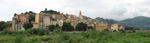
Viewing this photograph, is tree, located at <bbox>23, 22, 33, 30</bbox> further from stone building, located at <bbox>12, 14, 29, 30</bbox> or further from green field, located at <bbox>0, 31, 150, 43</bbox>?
green field, located at <bbox>0, 31, 150, 43</bbox>

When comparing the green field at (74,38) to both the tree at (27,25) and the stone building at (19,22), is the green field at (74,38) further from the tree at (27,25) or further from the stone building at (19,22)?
the stone building at (19,22)

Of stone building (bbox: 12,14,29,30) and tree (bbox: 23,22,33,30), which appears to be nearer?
tree (bbox: 23,22,33,30)

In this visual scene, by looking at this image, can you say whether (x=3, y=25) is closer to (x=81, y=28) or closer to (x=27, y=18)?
(x=27, y=18)

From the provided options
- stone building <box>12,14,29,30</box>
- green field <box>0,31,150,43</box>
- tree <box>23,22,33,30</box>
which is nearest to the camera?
green field <box>0,31,150,43</box>

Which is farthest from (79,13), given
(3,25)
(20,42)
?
(20,42)

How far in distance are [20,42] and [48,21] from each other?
41983 mm

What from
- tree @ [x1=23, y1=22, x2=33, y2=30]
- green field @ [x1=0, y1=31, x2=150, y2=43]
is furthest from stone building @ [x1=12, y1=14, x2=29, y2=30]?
green field @ [x1=0, y1=31, x2=150, y2=43]

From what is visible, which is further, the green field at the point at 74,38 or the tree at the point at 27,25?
the tree at the point at 27,25

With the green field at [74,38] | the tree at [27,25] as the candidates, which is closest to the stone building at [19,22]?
the tree at [27,25]

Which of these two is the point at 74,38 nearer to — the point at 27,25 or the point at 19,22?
the point at 27,25

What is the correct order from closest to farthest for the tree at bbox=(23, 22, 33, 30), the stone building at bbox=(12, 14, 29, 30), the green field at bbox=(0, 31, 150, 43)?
the green field at bbox=(0, 31, 150, 43), the tree at bbox=(23, 22, 33, 30), the stone building at bbox=(12, 14, 29, 30)

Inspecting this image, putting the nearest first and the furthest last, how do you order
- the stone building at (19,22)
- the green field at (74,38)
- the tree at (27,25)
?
the green field at (74,38) < the tree at (27,25) < the stone building at (19,22)

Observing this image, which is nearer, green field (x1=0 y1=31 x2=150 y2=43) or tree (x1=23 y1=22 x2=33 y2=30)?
green field (x1=0 y1=31 x2=150 y2=43)

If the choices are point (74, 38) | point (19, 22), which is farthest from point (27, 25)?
point (74, 38)
